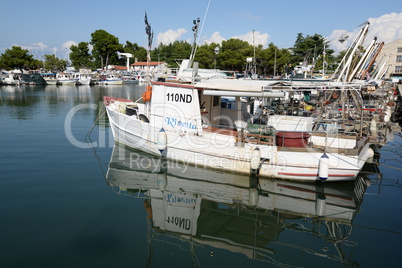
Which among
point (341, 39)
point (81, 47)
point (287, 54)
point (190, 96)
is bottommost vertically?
point (190, 96)

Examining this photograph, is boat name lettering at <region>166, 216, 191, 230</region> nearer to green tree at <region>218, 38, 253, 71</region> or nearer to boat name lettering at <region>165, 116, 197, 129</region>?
boat name lettering at <region>165, 116, 197, 129</region>

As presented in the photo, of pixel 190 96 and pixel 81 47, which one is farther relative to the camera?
pixel 81 47

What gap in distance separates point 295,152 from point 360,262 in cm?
405

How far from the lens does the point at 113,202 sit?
8.66 m

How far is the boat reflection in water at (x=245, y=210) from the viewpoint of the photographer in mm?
6768

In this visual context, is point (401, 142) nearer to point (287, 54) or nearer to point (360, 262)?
point (360, 262)

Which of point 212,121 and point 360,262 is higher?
point 212,121

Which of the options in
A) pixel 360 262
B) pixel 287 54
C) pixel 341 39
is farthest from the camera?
pixel 287 54

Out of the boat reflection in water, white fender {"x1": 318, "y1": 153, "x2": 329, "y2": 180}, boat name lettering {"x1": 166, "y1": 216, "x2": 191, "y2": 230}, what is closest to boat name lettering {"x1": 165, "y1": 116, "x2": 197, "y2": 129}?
the boat reflection in water

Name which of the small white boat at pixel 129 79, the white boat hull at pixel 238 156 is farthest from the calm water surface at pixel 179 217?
the small white boat at pixel 129 79

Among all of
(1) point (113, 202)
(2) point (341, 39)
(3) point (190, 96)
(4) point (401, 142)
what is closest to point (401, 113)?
(4) point (401, 142)

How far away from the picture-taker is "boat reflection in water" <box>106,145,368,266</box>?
6.77 meters

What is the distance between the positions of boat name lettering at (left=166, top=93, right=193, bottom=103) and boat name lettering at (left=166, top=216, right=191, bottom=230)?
4907 millimetres

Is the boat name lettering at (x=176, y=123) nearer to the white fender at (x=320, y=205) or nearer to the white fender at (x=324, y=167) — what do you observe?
the white fender at (x=324, y=167)
